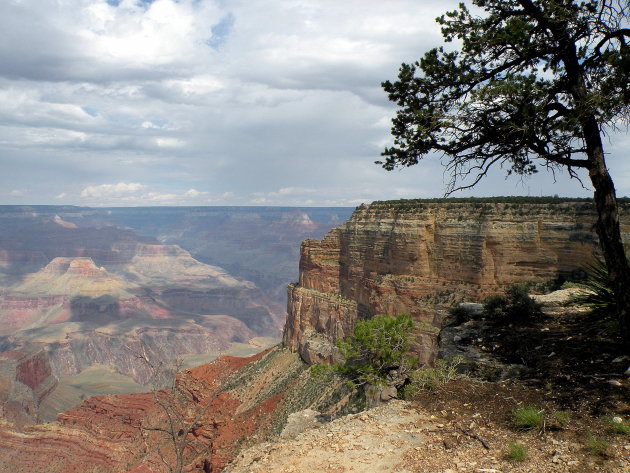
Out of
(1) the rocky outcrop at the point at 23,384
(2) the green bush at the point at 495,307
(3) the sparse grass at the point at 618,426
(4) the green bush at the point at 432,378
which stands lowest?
(1) the rocky outcrop at the point at 23,384

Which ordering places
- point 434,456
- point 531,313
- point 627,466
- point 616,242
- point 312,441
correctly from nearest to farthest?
point 627,466 < point 434,456 < point 312,441 < point 616,242 < point 531,313

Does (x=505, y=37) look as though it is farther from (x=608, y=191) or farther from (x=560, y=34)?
(x=608, y=191)

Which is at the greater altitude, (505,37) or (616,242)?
(505,37)

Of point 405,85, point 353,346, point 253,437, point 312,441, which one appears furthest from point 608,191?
point 253,437

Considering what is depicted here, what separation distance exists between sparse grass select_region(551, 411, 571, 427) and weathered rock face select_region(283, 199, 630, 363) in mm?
22667

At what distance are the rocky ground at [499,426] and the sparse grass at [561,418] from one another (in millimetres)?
14

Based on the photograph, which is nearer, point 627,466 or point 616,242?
point 627,466

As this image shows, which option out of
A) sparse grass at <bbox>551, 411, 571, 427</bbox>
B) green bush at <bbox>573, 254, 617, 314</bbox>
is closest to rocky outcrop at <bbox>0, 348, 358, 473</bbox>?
green bush at <bbox>573, 254, 617, 314</bbox>

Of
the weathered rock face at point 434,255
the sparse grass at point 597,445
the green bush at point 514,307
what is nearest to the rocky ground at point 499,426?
the sparse grass at point 597,445

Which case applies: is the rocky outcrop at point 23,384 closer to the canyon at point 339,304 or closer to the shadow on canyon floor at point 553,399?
the canyon at point 339,304

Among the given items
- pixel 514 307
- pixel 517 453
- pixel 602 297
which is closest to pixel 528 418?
pixel 517 453

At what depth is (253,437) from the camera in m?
32.8

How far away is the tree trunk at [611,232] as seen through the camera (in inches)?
315

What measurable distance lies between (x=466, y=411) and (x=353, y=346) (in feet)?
22.1
